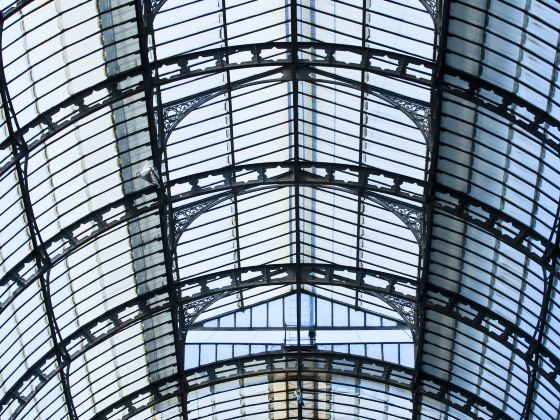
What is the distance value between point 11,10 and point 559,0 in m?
18.2

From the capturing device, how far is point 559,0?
164 feet

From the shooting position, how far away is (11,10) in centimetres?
4988
